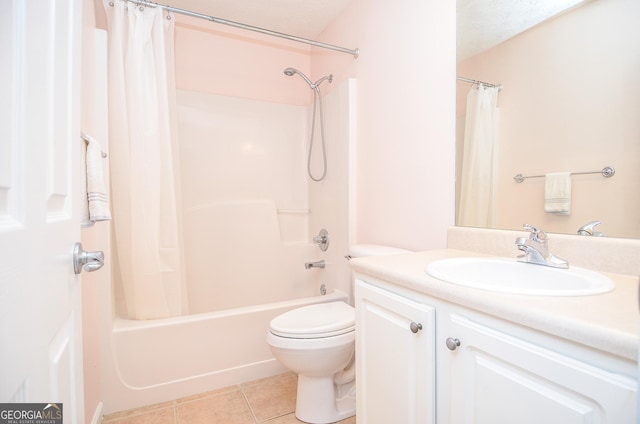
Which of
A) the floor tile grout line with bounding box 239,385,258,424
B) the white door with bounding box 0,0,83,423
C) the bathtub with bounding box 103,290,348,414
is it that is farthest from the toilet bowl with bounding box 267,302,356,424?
the white door with bounding box 0,0,83,423

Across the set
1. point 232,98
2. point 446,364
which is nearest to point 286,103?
point 232,98

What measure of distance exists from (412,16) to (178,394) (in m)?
2.23

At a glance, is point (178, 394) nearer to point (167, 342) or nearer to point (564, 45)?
point (167, 342)

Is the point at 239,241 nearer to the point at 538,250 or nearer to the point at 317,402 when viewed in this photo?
the point at 317,402

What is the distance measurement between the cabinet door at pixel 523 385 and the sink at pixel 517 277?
123mm

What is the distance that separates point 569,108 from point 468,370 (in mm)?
875

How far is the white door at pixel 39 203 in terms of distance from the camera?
1.29ft

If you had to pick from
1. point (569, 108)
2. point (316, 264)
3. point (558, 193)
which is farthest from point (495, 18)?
point (316, 264)

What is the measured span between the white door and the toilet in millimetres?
782

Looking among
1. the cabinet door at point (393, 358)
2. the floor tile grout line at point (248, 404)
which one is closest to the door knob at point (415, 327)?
the cabinet door at point (393, 358)

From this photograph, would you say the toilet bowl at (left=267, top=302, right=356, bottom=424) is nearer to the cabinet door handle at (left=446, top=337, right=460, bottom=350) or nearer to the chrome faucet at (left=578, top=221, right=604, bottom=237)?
the cabinet door handle at (left=446, top=337, right=460, bottom=350)

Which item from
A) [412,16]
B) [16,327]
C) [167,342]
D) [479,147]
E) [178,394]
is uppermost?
[412,16]

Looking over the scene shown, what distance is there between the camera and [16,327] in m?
0.40

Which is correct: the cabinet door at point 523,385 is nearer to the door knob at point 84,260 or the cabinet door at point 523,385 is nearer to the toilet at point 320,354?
the toilet at point 320,354
